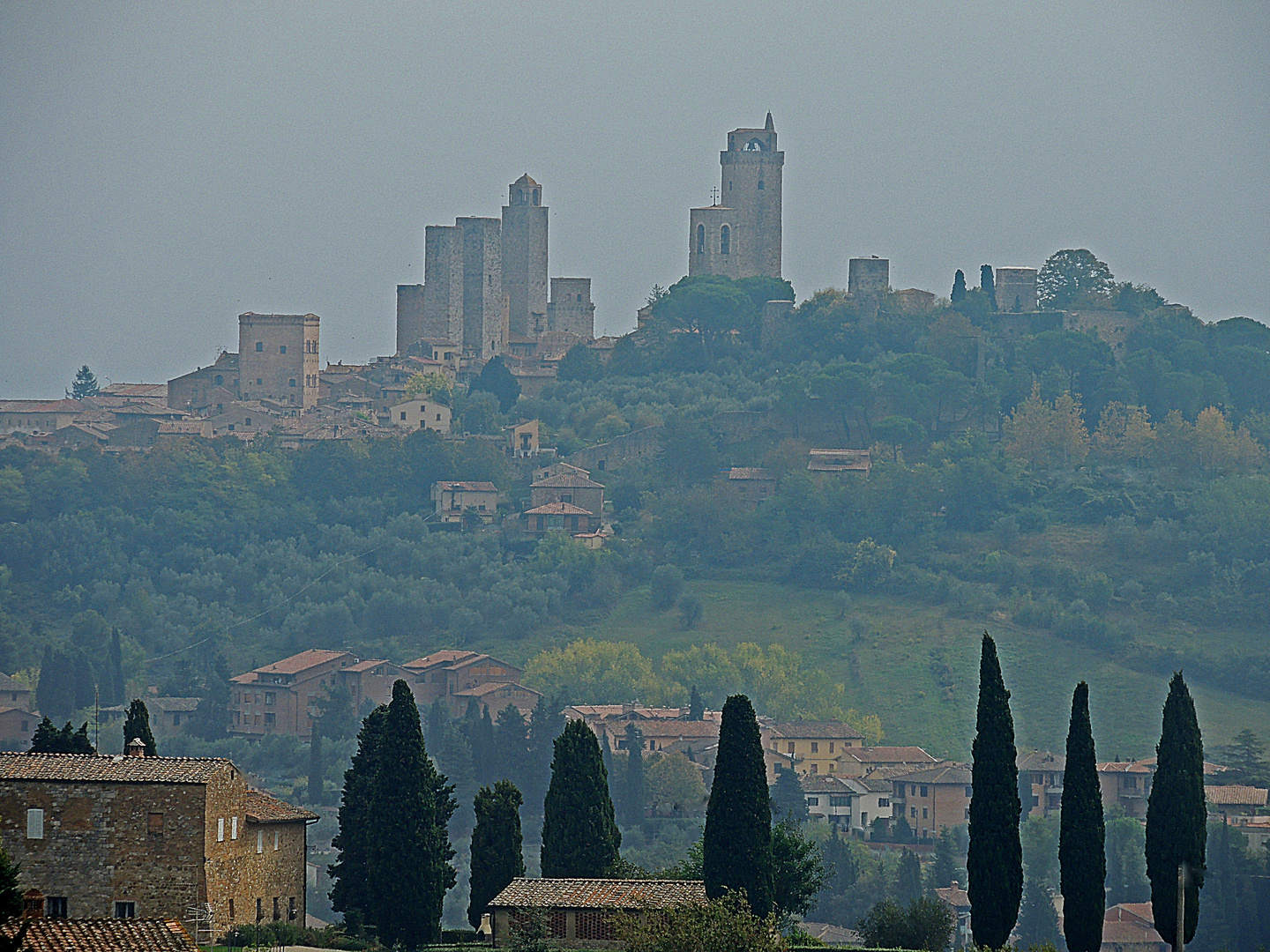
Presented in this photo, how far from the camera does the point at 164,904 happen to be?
25.6m

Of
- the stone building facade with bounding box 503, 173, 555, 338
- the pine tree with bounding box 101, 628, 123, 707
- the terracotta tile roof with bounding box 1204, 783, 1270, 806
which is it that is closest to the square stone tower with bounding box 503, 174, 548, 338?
the stone building facade with bounding box 503, 173, 555, 338

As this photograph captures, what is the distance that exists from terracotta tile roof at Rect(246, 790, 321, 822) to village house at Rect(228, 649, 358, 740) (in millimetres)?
47428

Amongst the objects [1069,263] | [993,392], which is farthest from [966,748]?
[1069,263]

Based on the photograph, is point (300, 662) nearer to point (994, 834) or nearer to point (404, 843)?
point (404, 843)

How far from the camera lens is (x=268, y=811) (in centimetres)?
2842

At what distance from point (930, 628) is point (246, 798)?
2300 inches

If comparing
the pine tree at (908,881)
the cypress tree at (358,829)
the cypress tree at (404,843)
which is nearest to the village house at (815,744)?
the pine tree at (908,881)

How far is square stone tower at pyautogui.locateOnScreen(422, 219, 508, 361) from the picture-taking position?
10225cm

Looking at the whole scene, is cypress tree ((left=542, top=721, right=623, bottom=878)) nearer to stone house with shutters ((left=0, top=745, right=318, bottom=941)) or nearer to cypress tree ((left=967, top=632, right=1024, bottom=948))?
cypress tree ((left=967, top=632, right=1024, bottom=948))

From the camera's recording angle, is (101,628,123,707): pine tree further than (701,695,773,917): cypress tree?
Yes

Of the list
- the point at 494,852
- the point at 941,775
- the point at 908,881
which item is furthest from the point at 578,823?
the point at 941,775

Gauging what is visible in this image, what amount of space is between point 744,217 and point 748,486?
16616 millimetres

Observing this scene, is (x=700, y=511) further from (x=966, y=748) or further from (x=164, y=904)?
(x=164, y=904)

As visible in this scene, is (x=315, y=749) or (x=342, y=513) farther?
(x=342, y=513)
